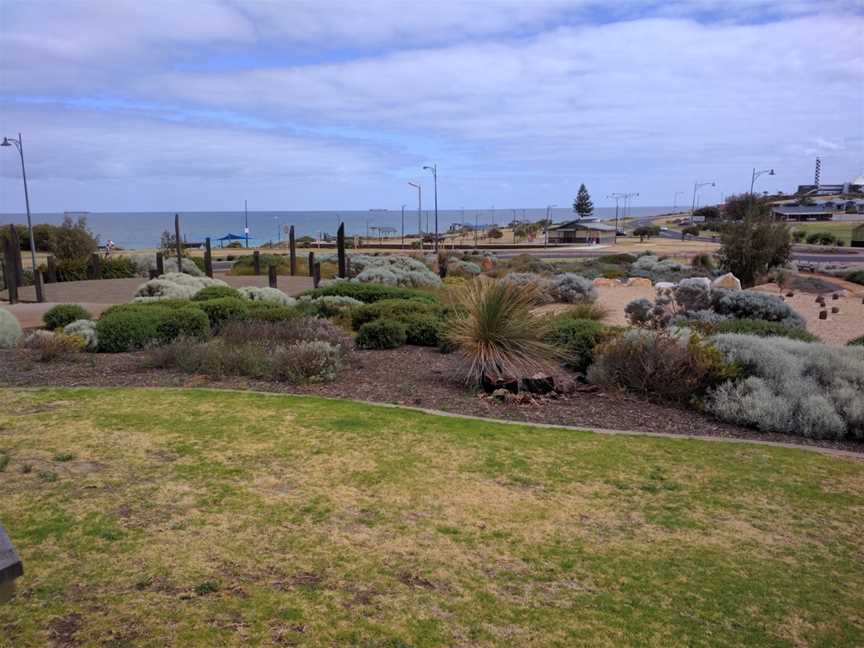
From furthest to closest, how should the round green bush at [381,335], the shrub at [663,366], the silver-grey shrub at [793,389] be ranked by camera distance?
the round green bush at [381,335]
the shrub at [663,366]
the silver-grey shrub at [793,389]

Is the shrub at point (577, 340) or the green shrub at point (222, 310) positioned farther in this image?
the green shrub at point (222, 310)

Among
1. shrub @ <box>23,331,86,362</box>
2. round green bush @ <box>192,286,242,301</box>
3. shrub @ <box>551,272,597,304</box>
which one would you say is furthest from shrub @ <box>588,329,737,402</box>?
shrub @ <box>551,272,597,304</box>

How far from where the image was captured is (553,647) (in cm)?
355

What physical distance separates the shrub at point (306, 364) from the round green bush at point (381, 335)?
219 cm

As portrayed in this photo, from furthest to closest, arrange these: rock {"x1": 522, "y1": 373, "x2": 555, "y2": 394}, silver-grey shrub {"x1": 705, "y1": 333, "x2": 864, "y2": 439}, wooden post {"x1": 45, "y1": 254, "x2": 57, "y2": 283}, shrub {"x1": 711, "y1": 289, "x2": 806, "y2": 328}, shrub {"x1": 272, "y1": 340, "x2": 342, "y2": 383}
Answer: wooden post {"x1": 45, "y1": 254, "x2": 57, "y2": 283} → shrub {"x1": 711, "y1": 289, "x2": 806, "y2": 328} → shrub {"x1": 272, "y1": 340, "x2": 342, "y2": 383} → rock {"x1": 522, "y1": 373, "x2": 555, "y2": 394} → silver-grey shrub {"x1": 705, "y1": 333, "x2": 864, "y2": 439}

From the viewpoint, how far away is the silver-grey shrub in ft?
26.0

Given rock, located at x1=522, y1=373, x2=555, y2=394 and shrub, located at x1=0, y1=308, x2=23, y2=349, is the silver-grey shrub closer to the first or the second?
rock, located at x1=522, y1=373, x2=555, y2=394

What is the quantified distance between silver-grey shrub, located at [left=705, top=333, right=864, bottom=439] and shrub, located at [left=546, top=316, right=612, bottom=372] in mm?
1902

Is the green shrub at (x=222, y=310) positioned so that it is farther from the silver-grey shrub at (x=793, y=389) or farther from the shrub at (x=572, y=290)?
the shrub at (x=572, y=290)

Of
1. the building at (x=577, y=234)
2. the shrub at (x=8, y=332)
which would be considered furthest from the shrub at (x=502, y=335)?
the building at (x=577, y=234)

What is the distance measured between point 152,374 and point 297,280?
740 inches

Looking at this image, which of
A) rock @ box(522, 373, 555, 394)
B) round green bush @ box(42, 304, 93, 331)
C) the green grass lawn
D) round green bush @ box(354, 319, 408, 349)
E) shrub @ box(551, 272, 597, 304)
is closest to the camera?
the green grass lawn

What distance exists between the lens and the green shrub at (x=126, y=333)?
39.7 ft

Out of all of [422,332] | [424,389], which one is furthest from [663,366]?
[422,332]
